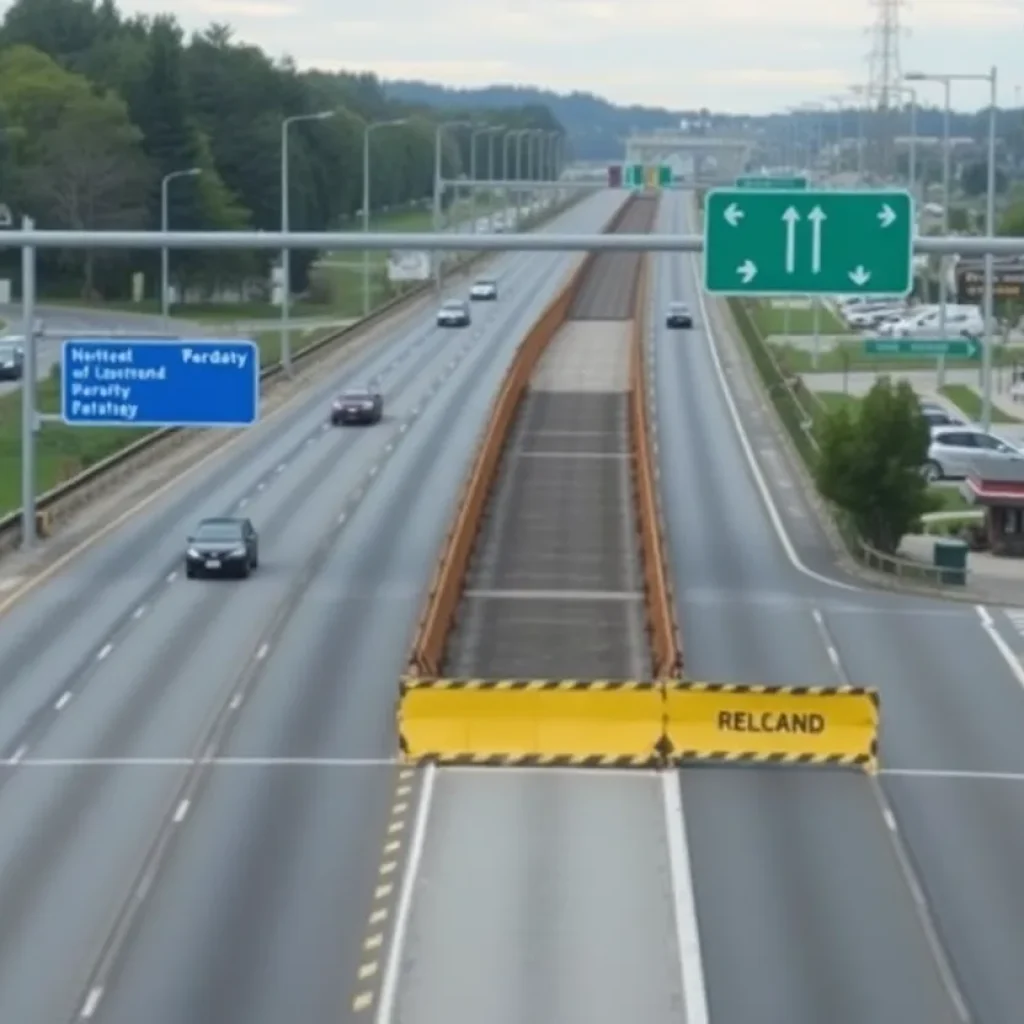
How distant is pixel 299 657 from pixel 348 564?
1070 cm

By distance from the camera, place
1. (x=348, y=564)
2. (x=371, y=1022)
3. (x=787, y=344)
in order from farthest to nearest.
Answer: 1. (x=787, y=344)
2. (x=348, y=564)
3. (x=371, y=1022)

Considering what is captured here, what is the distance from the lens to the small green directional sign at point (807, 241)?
37.0m

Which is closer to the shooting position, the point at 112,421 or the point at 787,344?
the point at 112,421

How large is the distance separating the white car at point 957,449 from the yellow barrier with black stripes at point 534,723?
3592 centimetres

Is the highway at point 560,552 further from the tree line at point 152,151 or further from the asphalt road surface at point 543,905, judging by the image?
the tree line at point 152,151

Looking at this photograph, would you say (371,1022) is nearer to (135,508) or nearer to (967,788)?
(967,788)

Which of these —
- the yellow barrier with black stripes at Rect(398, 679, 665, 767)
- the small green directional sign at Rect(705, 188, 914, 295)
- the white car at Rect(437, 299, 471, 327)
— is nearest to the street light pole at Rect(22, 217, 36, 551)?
the yellow barrier with black stripes at Rect(398, 679, 665, 767)

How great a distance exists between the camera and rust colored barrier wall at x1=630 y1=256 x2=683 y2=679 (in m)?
42.3

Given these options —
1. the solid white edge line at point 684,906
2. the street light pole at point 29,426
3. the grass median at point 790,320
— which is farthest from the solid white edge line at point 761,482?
the solid white edge line at point 684,906

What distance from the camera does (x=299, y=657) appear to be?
45688mm

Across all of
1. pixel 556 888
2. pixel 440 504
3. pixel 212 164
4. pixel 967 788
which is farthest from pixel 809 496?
pixel 212 164

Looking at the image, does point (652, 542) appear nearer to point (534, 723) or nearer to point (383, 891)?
point (534, 723)

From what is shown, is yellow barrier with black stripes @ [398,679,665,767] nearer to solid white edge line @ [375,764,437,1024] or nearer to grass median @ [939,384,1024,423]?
solid white edge line @ [375,764,437,1024]

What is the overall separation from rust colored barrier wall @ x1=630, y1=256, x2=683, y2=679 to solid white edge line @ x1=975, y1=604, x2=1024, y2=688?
16.7ft
